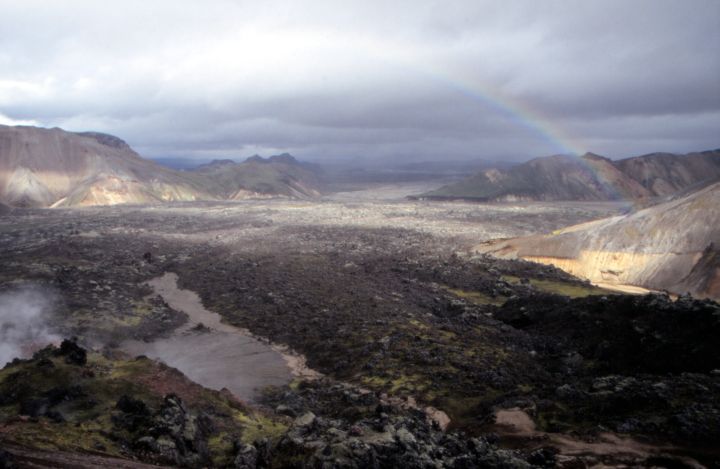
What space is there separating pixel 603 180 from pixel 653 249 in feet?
491

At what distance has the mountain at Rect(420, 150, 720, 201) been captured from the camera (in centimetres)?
18312

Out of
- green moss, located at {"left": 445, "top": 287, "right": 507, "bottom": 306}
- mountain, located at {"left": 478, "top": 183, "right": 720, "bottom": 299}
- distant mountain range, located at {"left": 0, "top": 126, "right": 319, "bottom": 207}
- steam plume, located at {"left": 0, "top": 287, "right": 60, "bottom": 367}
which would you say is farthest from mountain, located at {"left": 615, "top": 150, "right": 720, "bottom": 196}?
steam plume, located at {"left": 0, "top": 287, "right": 60, "bottom": 367}

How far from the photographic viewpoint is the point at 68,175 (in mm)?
154625

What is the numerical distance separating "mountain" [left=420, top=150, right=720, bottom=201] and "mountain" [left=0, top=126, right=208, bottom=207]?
9713 centimetres

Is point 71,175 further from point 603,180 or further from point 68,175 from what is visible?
point 603,180

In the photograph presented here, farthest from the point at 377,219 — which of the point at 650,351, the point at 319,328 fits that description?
the point at 650,351

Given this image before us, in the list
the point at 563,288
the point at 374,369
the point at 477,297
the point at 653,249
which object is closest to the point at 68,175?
the point at 477,297

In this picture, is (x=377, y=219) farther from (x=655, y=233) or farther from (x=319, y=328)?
(x=319, y=328)

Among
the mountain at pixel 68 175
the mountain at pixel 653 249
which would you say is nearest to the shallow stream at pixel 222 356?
the mountain at pixel 653 249

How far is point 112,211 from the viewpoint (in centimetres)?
12281

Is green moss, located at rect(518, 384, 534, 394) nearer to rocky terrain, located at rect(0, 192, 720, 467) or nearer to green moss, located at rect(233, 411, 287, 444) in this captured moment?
rocky terrain, located at rect(0, 192, 720, 467)

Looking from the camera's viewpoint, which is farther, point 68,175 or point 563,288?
point 68,175

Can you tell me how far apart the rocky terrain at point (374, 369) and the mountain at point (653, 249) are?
17.6 ft

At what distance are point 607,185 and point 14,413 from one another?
7864 inches
